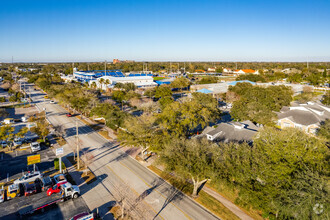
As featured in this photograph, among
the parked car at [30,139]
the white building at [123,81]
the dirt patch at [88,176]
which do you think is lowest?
the dirt patch at [88,176]

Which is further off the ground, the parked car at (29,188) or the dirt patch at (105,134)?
the dirt patch at (105,134)

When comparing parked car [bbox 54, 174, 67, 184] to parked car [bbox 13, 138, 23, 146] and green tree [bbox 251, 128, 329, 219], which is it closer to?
parked car [bbox 13, 138, 23, 146]

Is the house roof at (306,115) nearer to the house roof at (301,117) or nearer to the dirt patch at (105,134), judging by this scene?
the house roof at (301,117)

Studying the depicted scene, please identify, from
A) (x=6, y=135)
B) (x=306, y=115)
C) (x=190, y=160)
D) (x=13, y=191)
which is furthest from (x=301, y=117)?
(x=6, y=135)

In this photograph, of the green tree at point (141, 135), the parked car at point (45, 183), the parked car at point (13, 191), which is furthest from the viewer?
the green tree at point (141, 135)

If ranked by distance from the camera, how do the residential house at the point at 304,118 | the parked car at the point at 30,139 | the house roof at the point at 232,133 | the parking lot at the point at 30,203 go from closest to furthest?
the parking lot at the point at 30,203 → the house roof at the point at 232,133 → the parked car at the point at 30,139 → the residential house at the point at 304,118

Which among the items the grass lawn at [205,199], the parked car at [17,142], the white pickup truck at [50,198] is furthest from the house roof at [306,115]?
the parked car at [17,142]
